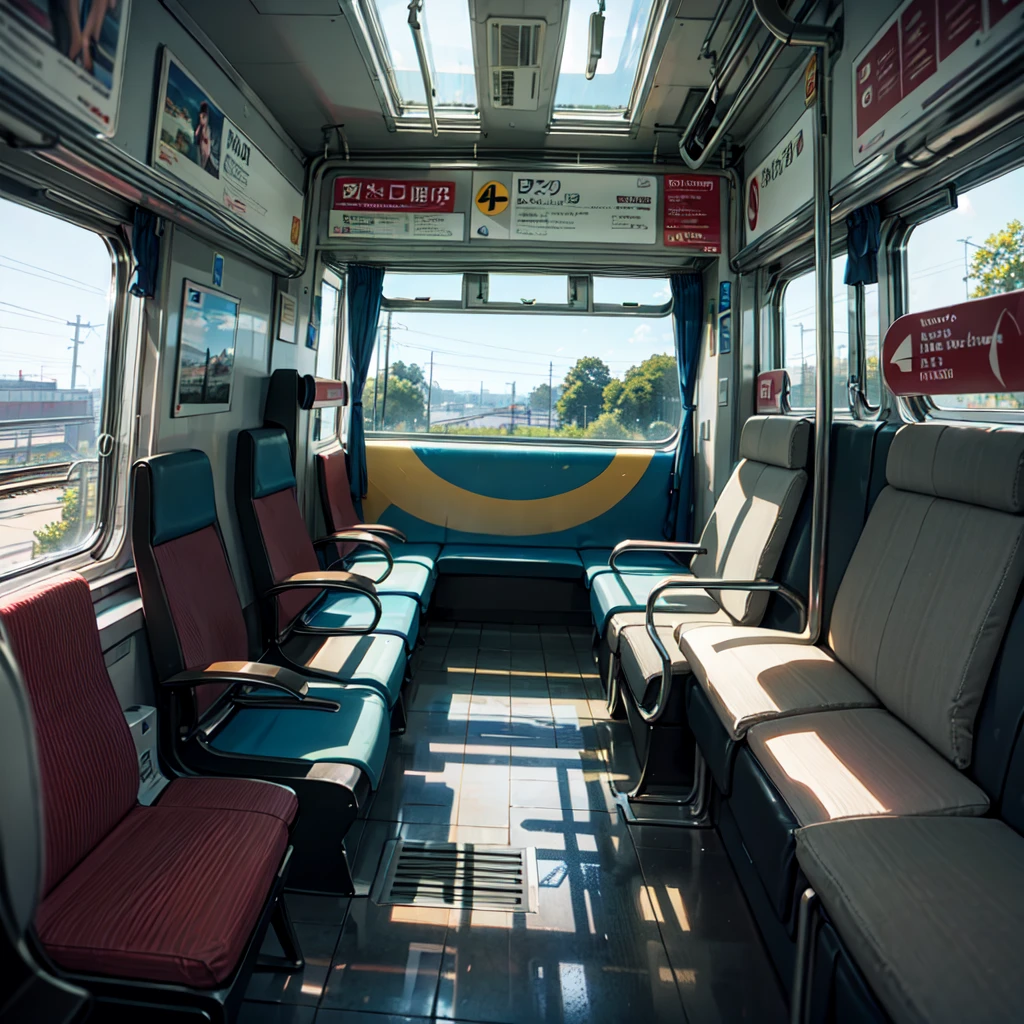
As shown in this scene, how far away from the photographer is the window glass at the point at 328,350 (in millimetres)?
5141

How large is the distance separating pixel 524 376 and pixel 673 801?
12.2 ft

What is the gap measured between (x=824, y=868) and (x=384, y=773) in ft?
6.63

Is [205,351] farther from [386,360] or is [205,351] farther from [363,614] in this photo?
[386,360]

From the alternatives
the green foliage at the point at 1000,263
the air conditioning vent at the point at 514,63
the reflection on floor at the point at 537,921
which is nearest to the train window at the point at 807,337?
the green foliage at the point at 1000,263

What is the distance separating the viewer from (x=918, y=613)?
2064mm

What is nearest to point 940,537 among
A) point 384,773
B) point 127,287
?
point 384,773

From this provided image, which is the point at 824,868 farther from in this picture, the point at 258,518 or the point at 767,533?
the point at 258,518

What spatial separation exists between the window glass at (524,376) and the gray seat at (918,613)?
329 cm

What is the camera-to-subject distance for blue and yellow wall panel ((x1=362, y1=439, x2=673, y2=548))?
5.38 m

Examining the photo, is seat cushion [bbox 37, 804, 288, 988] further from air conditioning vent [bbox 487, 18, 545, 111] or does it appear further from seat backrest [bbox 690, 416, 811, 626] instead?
air conditioning vent [bbox 487, 18, 545, 111]

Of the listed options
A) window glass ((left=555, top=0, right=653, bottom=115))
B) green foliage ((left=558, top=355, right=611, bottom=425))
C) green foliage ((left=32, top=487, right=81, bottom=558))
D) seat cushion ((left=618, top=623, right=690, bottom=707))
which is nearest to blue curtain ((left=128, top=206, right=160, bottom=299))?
green foliage ((left=32, top=487, right=81, bottom=558))

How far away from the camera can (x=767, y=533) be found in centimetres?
323

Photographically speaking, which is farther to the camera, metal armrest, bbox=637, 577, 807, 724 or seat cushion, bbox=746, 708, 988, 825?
metal armrest, bbox=637, 577, 807, 724

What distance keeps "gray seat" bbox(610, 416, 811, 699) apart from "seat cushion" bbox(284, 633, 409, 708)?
3.37ft
